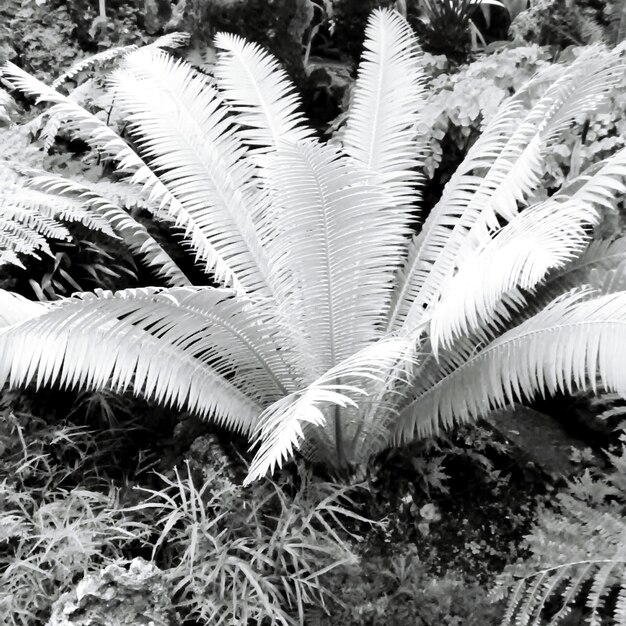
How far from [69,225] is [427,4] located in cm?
246

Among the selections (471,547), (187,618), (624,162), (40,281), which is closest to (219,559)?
(187,618)

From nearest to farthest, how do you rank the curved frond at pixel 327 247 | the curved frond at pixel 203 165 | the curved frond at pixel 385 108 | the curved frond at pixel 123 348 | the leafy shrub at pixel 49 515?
1. the curved frond at pixel 123 348
2. the curved frond at pixel 327 247
3. the leafy shrub at pixel 49 515
4. the curved frond at pixel 203 165
5. the curved frond at pixel 385 108

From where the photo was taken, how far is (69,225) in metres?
2.97

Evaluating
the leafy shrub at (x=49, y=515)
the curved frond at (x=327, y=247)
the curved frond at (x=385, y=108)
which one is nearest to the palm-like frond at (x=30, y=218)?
the leafy shrub at (x=49, y=515)

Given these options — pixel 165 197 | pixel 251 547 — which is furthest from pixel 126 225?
pixel 251 547

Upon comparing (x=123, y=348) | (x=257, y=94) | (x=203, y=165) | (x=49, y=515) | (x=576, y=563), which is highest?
(x=257, y=94)

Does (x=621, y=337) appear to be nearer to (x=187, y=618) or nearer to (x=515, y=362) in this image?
(x=515, y=362)

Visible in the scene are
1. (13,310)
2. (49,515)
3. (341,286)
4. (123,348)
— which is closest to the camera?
(13,310)

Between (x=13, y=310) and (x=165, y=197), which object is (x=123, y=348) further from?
(x=165, y=197)

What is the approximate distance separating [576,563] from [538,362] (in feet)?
1.92

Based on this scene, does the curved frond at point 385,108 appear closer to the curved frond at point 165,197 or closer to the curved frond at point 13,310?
the curved frond at point 165,197

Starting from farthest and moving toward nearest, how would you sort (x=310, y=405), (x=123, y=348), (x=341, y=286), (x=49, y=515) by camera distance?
(x=49, y=515) → (x=341, y=286) → (x=123, y=348) → (x=310, y=405)

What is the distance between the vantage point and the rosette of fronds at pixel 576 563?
1.82 metres

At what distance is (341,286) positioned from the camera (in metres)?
2.13
